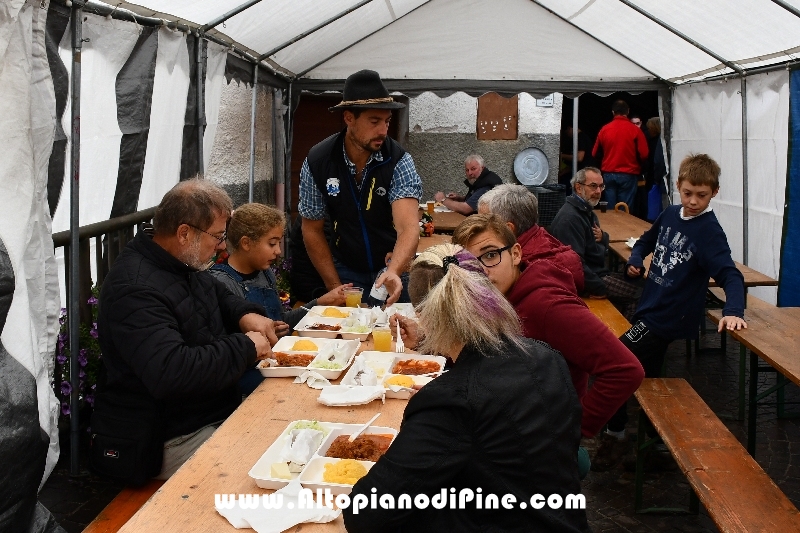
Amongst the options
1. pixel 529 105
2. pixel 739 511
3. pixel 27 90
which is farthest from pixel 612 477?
pixel 529 105

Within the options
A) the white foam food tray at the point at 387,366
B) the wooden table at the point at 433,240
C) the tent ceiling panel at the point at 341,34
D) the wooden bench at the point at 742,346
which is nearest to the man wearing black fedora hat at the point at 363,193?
the white foam food tray at the point at 387,366

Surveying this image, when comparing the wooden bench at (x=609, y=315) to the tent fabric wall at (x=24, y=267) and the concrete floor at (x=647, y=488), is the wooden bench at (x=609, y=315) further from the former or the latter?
the tent fabric wall at (x=24, y=267)

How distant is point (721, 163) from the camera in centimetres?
826

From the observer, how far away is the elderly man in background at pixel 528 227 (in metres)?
3.28

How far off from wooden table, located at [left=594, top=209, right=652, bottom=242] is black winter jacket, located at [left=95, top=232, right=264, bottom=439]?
5.45 m

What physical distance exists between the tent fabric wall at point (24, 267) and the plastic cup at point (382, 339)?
1.39 meters

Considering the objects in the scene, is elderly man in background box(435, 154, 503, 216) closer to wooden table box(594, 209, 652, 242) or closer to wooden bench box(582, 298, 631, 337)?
wooden table box(594, 209, 652, 242)

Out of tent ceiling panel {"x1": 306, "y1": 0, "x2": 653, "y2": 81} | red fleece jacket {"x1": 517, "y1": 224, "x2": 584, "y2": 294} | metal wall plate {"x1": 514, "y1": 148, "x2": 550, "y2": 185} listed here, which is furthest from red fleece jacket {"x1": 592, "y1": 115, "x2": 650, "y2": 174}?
red fleece jacket {"x1": 517, "y1": 224, "x2": 584, "y2": 294}

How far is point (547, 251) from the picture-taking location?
3180 millimetres

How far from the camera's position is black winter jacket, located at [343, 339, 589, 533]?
1833 millimetres

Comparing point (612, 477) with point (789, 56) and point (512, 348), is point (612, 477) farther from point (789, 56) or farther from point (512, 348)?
point (789, 56)

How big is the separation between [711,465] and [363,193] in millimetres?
2329

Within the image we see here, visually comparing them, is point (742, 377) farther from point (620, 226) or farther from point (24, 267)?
point (24, 267)

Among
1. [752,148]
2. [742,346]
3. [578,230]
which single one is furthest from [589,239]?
[752,148]
